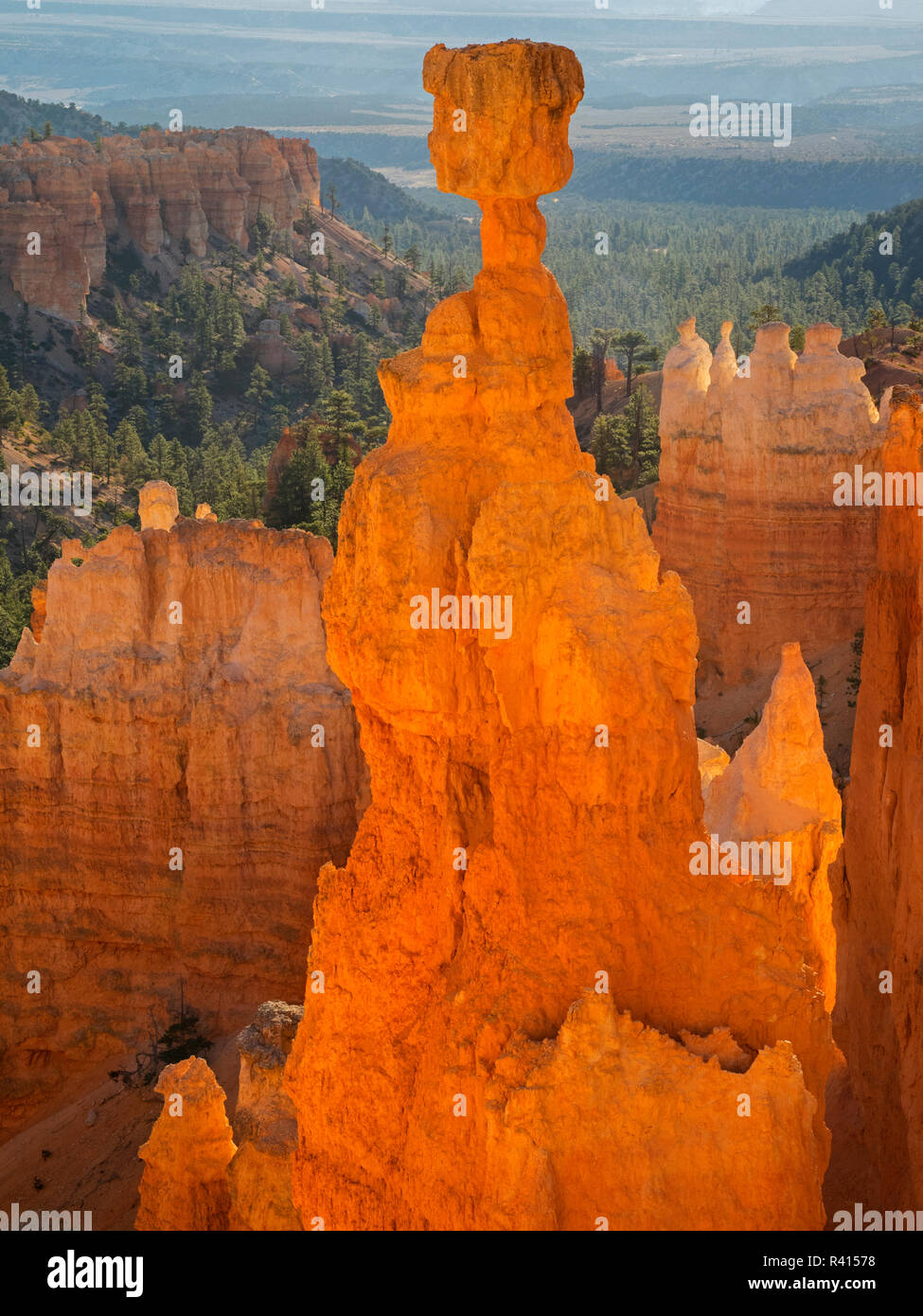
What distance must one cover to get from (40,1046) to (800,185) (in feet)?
485

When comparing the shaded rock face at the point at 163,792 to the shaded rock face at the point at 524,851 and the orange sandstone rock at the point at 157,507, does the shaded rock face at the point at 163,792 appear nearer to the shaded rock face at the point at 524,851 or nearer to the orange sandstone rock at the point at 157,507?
the orange sandstone rock at the point at 157,507

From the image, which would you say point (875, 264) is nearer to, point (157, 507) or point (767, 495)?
point (767, 495)

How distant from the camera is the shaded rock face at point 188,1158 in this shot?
12.3 meters

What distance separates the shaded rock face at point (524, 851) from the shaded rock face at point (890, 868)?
2.65m

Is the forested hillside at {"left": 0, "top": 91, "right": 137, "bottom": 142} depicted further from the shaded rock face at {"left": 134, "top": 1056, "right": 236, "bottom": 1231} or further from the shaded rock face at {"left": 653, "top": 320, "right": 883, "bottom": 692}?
the shaded rock face at {"left": 134, "top": 1056, "right": 236, "bottom": 1231}

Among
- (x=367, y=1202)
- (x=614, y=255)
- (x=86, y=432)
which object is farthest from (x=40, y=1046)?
(x=614, y=255)

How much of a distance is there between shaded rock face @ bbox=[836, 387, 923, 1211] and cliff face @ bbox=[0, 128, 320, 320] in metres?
68.2

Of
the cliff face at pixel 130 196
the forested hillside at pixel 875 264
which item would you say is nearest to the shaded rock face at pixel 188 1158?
the cliff face at pixel 130 196

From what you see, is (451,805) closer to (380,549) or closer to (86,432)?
(380,549)

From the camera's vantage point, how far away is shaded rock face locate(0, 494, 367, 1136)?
19.5 metres

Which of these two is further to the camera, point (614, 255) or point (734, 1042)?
point (614, 255)

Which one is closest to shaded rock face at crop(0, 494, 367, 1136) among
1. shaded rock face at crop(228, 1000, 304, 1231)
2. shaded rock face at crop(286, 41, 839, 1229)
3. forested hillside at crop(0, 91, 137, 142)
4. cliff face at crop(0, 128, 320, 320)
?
shaded rock face at crop(228, 1000, 304, 1231)

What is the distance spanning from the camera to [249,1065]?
11812 millimetres
